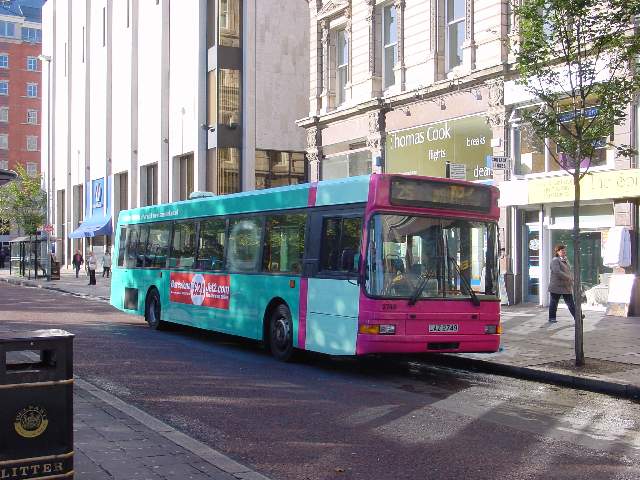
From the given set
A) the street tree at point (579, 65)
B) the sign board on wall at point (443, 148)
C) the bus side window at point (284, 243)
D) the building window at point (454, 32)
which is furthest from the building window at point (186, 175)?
the street tree at point (579, 65)

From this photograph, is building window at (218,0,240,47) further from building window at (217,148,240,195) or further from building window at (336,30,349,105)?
building window at (336,30,349,105)

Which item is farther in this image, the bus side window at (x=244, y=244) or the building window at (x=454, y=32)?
the building window at (x=454, y=32)

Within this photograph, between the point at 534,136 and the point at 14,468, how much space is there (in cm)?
984

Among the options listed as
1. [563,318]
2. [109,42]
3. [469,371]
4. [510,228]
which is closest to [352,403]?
[469,371]

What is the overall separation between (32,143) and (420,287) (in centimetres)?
8784

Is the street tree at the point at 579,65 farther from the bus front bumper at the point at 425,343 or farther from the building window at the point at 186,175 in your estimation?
the building window at the point at 186,175

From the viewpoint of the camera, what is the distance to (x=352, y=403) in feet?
28.7

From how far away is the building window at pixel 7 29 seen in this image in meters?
88.6

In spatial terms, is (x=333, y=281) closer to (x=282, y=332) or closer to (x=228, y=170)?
(x=282, y=332)

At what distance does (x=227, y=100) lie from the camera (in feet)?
122

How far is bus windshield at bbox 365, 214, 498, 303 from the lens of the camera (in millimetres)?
10328

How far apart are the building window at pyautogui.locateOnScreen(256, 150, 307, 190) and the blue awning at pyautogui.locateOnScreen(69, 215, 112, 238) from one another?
14.9 meters

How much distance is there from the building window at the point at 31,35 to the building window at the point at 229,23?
201 ft

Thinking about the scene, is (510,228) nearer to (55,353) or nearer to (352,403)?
(352,403)
